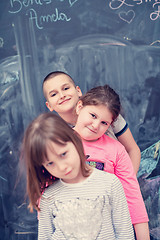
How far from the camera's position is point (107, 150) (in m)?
1.26

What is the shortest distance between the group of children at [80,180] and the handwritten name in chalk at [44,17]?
791 millimetres

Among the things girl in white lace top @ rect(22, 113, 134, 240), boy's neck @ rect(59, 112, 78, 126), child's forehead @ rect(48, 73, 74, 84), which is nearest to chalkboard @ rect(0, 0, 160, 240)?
child's forehead @ rect(48, 73, 74, 84)

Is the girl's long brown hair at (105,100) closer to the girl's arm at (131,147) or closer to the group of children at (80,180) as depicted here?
the group of children at (80,180)

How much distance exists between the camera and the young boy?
142 cm

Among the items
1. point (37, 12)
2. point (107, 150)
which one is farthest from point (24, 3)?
point (107, 150)

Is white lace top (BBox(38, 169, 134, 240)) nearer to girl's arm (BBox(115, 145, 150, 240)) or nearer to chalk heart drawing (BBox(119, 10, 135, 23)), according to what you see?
girl's arm (BBox(115, 145, 150, 240))

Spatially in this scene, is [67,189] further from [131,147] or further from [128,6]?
[128,6]

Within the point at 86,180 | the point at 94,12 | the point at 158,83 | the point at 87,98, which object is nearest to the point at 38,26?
the point at 94,12

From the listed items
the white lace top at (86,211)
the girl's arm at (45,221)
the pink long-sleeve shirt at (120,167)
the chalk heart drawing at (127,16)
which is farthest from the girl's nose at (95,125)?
the chalk heart drawing at (127,16)

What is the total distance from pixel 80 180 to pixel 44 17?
1.20 meters

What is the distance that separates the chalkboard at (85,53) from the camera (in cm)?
175

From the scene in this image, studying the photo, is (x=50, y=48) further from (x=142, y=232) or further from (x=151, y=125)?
(x=142, y=232)

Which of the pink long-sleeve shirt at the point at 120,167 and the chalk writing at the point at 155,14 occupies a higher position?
the chalk writing at the point at 155,14

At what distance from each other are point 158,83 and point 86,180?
993mm
